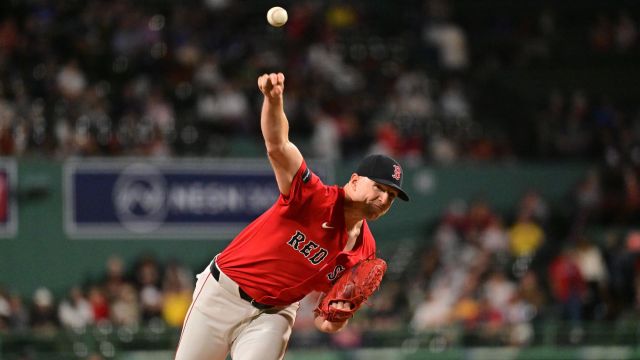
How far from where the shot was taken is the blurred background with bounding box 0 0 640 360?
52.4 feet

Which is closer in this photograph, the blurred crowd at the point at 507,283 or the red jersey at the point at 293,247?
the red jersey at the point at 293,247

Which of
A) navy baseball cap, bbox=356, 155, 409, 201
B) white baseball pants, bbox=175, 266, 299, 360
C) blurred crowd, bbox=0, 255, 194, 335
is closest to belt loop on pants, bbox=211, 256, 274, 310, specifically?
white baseball pants, bbox=175, 266, 299, 360

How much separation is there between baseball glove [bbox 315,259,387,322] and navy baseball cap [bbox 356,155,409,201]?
586 mm

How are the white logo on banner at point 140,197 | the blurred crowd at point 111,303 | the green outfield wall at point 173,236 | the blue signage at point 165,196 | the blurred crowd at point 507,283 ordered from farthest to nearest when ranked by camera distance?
the white logo on banner at point 140,197
the blue signage at point 165,196
the green outfield wall at point 173,236
the blurred crowd at point 507,283
the blurred crowd at point 111,303

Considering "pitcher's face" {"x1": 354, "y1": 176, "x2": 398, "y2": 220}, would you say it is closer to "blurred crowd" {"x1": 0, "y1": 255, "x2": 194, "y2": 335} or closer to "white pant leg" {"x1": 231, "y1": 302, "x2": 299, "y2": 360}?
"white pant leg" {"x1": 231, "y1": 302, "x2": 299, "y2": 360}

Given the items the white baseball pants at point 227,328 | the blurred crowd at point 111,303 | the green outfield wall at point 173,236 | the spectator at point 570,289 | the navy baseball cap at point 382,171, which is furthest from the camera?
the spectator at point 570,289

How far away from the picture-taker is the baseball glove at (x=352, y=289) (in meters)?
7.32

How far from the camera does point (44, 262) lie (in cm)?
1705

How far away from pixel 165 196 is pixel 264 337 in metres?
10.6

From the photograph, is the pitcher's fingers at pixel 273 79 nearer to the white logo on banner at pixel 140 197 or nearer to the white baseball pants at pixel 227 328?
the white baseball pants at pixel 227 328

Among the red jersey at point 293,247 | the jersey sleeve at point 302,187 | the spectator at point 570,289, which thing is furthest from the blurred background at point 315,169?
the jersey sleeve at point 302,187

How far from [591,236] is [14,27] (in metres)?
9.45

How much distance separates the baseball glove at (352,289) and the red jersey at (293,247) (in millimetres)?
109

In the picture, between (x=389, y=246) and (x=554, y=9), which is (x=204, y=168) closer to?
(x=389, y=246)
